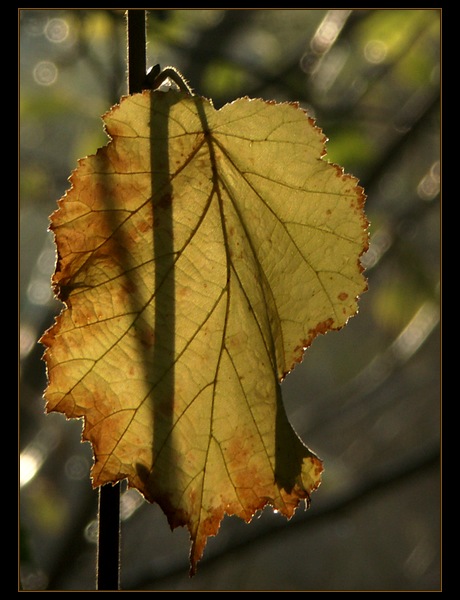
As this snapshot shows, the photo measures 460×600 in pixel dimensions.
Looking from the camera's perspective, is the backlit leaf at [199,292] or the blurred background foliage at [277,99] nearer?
the backlit leaf at [199,292]

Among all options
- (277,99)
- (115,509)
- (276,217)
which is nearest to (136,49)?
(276,217)

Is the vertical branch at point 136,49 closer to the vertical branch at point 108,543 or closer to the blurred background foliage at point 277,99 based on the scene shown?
the vertical branch at point 108,543

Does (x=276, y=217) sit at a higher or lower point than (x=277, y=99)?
lower

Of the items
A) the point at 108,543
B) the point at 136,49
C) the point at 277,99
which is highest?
the point at 277,99

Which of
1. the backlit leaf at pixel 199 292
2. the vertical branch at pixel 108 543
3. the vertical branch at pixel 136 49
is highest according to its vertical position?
the vertical branch at pixel 136 49

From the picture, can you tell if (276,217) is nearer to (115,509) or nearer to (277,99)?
(115,509)

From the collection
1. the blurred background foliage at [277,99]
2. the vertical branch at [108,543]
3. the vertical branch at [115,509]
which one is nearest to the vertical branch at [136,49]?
the vertical branch at [115,509]

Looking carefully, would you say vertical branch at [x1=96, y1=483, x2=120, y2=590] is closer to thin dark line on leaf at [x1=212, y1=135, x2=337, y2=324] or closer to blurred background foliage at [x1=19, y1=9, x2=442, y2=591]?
thin dark line on leaf at [x1=212, y1=135, x2=337, y2=324]
